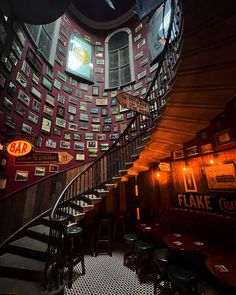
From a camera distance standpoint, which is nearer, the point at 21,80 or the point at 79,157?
the point at 21,80

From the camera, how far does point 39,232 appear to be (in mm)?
3430

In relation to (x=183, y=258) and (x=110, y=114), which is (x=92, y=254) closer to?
(x=183, y=258)

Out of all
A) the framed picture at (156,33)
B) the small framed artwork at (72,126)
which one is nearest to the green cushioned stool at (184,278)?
the small framed artwork at (72,126)

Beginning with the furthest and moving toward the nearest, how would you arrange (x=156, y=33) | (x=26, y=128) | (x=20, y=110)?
(x=156, y=33)
(x=26, y=128)
(x=20, y=110)

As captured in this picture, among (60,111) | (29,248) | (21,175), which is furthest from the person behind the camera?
(60,111)

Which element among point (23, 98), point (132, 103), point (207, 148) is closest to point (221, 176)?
point (207, 148)

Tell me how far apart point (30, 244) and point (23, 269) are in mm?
577

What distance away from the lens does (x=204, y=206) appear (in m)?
3.54

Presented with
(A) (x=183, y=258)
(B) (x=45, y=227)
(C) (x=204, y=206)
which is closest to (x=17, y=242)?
(B) (x=45, y=227)

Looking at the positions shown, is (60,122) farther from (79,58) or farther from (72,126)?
(79,58)

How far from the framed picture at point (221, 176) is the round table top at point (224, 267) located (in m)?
1.32

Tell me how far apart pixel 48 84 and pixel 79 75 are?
5.82 ft

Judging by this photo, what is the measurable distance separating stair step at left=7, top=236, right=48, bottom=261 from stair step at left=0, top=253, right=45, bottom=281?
0.47 feet

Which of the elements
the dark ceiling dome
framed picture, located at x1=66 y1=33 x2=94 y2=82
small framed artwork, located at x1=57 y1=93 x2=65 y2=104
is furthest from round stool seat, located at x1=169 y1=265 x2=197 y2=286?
framed picture, located at x1=66 y1=33 x2=94 y2=82
